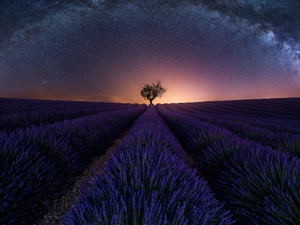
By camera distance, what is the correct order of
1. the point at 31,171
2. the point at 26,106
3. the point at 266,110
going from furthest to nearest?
the point at 266,110
the point at 26,106
the point at 31,171

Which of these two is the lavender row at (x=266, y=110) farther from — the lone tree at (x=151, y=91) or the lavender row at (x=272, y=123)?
the lone tree at (x=151, y=91)

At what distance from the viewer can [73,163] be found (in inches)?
112

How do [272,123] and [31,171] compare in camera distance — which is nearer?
[31,171]

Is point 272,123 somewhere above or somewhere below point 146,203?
below

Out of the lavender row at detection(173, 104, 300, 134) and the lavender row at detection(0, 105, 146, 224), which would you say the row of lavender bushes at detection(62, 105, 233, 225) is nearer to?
the lavender row at detection(0, 105, 146, 224)

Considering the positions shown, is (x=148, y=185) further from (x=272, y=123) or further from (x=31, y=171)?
(x=272, y=123)

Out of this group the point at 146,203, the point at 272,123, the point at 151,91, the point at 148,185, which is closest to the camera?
the point at 146,203

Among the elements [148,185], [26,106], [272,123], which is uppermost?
[26,106]

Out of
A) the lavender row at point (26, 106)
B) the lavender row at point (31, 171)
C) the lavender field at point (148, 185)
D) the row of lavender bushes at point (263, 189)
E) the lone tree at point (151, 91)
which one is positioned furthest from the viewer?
the lone tree at point (151, 91)

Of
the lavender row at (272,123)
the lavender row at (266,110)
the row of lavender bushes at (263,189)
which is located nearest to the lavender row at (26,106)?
the row of lavender bushes at (263,189)

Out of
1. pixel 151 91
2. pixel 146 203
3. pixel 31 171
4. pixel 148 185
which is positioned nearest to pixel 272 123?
pixel 148 185

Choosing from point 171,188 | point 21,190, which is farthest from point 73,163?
point 171,188

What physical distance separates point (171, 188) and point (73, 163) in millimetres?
2263

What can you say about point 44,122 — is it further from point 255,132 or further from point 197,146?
point 255,132
